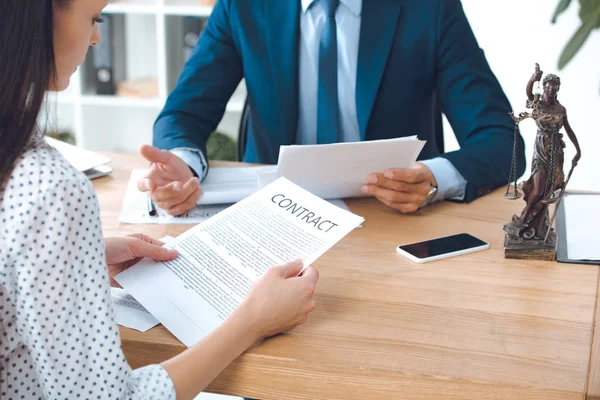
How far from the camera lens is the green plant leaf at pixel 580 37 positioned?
3.84 feet

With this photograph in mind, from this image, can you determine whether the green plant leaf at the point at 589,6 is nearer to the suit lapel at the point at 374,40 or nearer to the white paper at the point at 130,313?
the suit lapel at the point at 374,40

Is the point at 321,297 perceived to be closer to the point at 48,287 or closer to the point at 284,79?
the point at 48,287

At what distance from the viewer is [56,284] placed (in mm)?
744

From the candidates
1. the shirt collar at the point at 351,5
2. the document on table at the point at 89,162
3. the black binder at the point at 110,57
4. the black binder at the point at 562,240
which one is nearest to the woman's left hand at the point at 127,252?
the document on table at the point at 89,162

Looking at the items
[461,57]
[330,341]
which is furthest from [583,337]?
[461,57]

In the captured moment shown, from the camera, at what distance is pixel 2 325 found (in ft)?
2.59

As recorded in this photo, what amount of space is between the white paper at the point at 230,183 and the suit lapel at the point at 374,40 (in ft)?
1.25

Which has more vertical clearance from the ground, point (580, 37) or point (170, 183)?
point (580, 37)

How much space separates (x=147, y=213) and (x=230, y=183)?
0.75 feet

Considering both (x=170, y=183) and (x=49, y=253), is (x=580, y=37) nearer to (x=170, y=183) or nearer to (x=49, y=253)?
(x=170, y=183)

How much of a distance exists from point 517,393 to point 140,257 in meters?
0.61

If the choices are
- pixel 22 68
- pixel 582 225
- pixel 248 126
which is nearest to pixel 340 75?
pixel 248 126

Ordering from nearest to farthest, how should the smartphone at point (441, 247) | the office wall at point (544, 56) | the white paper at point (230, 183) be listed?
the smartphone at point (441, 247), the white paper at point (230, 183), the office wall at point (544, 56)

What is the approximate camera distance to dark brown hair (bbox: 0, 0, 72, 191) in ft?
2.50
